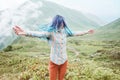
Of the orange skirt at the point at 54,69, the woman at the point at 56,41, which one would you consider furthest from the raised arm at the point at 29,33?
the orange skirt at the point at 54,69

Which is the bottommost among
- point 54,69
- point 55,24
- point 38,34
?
point 54,69

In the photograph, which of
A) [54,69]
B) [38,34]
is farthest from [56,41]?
[54,69]

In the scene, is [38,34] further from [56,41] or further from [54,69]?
[54,69]

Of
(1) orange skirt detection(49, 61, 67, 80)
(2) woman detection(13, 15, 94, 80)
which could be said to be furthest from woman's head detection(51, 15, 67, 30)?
(1) orange skirt detection(49, 61, 67, 80)

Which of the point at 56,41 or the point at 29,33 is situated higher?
the point at 29,33

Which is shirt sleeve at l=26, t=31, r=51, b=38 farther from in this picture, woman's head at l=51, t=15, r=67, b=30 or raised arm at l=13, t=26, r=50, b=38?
woman's head at l=51, t=15, r=67, b=30

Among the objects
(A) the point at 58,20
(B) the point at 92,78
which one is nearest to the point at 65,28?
(A) the point at 58,20

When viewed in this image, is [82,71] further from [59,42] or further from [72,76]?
[59,42]

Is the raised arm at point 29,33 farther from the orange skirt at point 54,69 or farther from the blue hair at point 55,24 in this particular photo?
the orange skirt at point 54,69

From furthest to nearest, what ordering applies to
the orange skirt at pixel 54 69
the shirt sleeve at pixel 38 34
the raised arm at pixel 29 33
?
the orange skirt at pixel 54 69
the shirt sleeve at pixel 38 34
the raised arm at pixel 29 33

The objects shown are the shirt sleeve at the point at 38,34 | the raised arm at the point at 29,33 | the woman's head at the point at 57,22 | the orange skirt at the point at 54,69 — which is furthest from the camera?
the orange skirt at the point at 54,69

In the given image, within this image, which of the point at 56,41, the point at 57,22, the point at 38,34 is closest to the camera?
the point at 38,34

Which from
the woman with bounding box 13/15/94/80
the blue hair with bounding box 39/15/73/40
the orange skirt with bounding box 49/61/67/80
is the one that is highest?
the blue hair with bounding box 39/15/73/40

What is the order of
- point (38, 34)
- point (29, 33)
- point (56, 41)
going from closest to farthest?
point (29, 33), point (38, 34), point (56, 41)
